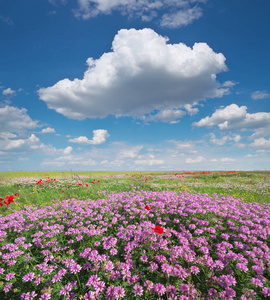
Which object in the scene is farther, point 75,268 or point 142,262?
point 142,262

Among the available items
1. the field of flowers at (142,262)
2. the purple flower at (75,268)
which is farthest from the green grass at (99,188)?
the purple flower at (75,268)

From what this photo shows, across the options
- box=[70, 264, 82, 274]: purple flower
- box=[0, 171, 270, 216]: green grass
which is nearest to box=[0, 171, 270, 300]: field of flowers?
box=[70, 264, 82, 274]: purple flower

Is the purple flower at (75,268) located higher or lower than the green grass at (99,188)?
higher

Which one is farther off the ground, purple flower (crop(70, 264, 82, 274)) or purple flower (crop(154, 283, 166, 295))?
purple flower (crop(70, 264, 82, 274))

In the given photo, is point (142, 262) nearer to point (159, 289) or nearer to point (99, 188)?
point (159, 289)

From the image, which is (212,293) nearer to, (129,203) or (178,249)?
(178,249)

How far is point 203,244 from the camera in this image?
3.96 meters

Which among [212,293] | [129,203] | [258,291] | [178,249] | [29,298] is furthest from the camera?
[129,203]

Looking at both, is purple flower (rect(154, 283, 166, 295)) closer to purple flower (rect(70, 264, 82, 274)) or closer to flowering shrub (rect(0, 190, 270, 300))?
flowering shrub (rect(0, 190, 270, 300))

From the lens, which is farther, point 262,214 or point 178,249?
point 262,214

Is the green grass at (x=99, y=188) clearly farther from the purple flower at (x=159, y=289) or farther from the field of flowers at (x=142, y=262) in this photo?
the purple flower at (x=159, y=289)

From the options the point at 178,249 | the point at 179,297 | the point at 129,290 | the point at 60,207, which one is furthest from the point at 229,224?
the point at 60,207

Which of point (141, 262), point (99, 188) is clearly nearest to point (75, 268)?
point (141, 262)

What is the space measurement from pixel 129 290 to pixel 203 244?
200cm
